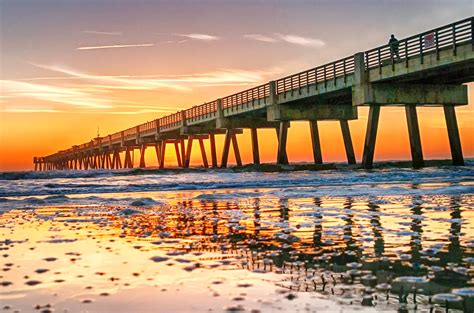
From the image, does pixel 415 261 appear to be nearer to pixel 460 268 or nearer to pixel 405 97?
pixel 460 268

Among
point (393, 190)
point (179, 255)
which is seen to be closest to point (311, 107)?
point (393, 190)

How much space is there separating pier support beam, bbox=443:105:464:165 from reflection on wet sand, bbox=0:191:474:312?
2224 centimetres

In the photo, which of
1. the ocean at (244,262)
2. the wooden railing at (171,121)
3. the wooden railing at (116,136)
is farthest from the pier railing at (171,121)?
the ocean at (244,262)

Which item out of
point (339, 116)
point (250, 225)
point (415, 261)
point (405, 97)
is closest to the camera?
point (415, 261)

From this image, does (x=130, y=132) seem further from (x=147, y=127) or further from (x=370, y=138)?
(x=370, y=138)

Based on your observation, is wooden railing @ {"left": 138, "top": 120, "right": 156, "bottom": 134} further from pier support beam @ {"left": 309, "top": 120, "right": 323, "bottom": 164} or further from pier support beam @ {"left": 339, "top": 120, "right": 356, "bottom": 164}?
pier support beam @ {"left": 339, "top": 120, "right": 356, "bottom": 164}

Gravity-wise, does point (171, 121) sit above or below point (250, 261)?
above

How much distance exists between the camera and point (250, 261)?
433 centimetres

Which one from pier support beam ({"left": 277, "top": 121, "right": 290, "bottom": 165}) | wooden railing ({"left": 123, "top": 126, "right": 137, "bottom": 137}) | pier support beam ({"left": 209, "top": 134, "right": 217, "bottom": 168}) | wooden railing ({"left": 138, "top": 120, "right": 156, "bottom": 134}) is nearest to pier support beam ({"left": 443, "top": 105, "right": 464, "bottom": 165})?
pier support beam ({"left": 277, "top": 121, "right": 290, "bottom": 165})

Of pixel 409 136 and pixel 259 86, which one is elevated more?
pixel 259 86

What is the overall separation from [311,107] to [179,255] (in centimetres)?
3262

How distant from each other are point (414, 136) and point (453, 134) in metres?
2.24

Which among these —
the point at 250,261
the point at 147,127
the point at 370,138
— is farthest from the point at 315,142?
the point at 147,127

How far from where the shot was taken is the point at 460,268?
12.4 feet
